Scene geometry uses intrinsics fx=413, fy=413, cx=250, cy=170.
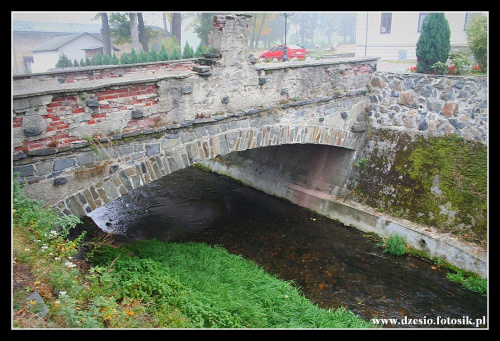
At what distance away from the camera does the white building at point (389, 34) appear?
20.7m

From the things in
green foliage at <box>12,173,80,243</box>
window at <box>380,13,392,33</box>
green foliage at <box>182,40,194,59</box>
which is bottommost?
green foliage at <box>12,173,80,243</box>

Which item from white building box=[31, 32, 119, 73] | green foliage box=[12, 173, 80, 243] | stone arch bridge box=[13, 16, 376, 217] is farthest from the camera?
white building box=[31, 32, 119, 73]

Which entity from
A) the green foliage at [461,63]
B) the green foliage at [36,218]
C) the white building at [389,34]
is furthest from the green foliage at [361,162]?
the white building at [389,34]

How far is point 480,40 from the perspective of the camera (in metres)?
11.1

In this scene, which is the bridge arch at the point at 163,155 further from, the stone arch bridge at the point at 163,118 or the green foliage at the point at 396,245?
the green foliage at the point at 396,245

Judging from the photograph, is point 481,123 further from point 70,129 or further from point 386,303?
point 70,129

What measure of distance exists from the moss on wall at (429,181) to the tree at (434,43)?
2.43 meters

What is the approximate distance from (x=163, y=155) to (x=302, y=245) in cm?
455

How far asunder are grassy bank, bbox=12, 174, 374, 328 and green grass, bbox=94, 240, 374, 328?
2cm

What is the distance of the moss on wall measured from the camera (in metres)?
9.46

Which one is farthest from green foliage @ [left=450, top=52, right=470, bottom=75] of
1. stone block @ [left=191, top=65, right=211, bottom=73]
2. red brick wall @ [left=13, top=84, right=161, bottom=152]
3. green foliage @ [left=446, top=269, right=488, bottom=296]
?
red brick wall @ [left=13, top=84, right=161, bottom=152]

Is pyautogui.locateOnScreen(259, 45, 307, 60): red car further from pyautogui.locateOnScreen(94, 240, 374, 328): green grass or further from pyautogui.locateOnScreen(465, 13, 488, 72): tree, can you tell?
pyautogui.locateOnScreen(94, 240, 374, 328): green grass

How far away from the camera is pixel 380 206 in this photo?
11.1m

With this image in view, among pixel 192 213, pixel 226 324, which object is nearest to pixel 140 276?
pixel 226 324
